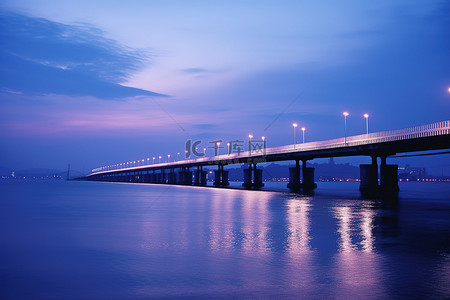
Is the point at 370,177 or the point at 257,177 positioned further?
the point at 257,177

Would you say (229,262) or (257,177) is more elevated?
(257,177)

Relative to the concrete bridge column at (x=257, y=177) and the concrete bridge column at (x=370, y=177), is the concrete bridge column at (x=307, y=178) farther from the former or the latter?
the concrete bridge column at (x=257, y=177)

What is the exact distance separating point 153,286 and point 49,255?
25.4 feet

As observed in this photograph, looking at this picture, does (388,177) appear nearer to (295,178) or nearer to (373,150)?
(373,150)

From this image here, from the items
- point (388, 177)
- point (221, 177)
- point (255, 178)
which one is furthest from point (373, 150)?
point (221, 177)

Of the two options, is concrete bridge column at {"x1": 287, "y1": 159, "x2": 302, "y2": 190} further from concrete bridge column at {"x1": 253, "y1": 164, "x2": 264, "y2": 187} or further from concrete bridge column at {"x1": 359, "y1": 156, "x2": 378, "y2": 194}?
concrete bridge column at {"x1": 253, "y1": 164, "x2": 264, "y2": 187}

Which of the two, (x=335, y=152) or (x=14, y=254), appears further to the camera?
(x=335, y=152)

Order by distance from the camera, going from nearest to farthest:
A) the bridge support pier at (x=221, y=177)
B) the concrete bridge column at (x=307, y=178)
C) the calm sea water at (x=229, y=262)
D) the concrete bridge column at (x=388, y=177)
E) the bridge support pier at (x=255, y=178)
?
the calm sea water at (x=229, y=262), the concrete bridge column at (x=388, y=177), the concrete bridge column at (x=307, y=178), the bridge support pier at (x=255, y=178), the bridge support pier at (x=221, y=177)

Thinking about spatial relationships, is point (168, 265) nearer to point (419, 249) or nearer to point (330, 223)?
point (419, 249)

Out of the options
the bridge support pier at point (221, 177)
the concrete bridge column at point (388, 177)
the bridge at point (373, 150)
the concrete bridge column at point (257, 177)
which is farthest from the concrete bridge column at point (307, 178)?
the bridge support pier at point (221, 177)

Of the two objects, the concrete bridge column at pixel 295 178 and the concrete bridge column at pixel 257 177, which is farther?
the concrete bridge column at pixel 257 177

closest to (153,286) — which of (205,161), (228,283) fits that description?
(228,283)

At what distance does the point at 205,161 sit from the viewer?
160125 mm

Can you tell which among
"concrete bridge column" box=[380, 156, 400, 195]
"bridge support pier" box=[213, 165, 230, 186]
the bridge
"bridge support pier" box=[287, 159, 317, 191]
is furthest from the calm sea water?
"bridge support pier" box=[213, 165, 230, 186]
